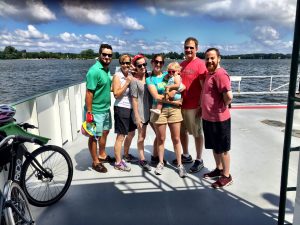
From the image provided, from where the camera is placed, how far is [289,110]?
188cm

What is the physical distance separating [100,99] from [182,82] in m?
0.97

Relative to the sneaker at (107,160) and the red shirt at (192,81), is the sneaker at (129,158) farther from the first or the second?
the red shirt at (192,81)

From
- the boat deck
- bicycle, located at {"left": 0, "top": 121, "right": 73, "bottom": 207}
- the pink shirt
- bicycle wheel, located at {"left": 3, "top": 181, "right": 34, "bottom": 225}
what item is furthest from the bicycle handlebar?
the pink shirt

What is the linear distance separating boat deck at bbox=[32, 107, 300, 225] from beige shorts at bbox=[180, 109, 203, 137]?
529 mm

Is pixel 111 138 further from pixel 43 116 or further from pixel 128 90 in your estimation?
pixel 128 90

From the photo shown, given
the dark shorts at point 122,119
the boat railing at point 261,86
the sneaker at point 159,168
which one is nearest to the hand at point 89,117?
the dark shorts at point 122,119

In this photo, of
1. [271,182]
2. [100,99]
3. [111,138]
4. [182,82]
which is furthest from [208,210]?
[111,138]

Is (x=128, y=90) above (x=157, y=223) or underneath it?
above

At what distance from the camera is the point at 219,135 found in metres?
2.89

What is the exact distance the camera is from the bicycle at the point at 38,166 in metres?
2.22

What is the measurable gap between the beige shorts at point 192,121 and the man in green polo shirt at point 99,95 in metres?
0.93

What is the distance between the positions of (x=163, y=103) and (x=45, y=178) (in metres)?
1.44

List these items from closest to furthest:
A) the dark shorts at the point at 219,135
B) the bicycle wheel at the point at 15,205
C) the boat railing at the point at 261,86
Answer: the bicycle wheel at the point at 15,205, the dark shorts at the point at 219,135, the boat railing at the point at 261,86

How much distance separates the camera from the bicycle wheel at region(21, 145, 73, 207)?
8.29 ft
